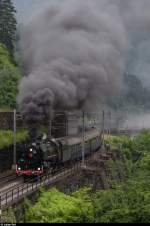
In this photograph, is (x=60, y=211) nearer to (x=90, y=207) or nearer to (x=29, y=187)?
(x=90, y=207)

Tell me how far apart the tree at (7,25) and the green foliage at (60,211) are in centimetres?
4760

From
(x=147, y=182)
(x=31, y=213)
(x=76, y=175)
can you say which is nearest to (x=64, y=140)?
(x=76, y=175)

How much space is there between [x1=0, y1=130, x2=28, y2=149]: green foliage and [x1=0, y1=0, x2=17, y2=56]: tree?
103 feet

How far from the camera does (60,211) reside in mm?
26688

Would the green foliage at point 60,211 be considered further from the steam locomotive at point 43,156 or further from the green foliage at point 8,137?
the green foliage at point 8,137

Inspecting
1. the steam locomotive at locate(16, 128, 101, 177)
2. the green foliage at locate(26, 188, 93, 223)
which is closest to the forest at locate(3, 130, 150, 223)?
the green foliage at locate(26, 188, 93, 223)

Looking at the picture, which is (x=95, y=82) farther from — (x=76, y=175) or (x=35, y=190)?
(x=35, y=190)

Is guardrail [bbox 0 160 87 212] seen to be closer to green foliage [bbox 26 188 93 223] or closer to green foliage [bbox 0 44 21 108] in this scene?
green foliage [bbox 26 188 93 223]

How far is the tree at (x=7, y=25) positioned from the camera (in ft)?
250

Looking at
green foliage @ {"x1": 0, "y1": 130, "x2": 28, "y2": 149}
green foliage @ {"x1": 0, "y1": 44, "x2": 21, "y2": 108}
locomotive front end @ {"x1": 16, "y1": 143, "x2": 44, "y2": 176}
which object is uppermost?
green foliage @ {"x1": 0, "y1": 44, "x2": 21, "y2": 108}

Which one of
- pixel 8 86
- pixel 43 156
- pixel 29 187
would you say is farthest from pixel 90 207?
pixel 8 86

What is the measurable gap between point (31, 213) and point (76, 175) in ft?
47.4

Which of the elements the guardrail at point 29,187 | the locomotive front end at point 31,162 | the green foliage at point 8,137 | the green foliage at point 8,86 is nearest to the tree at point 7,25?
the green foliage at point 8,86

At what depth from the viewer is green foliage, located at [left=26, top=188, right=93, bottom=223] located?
25453 millimetres
